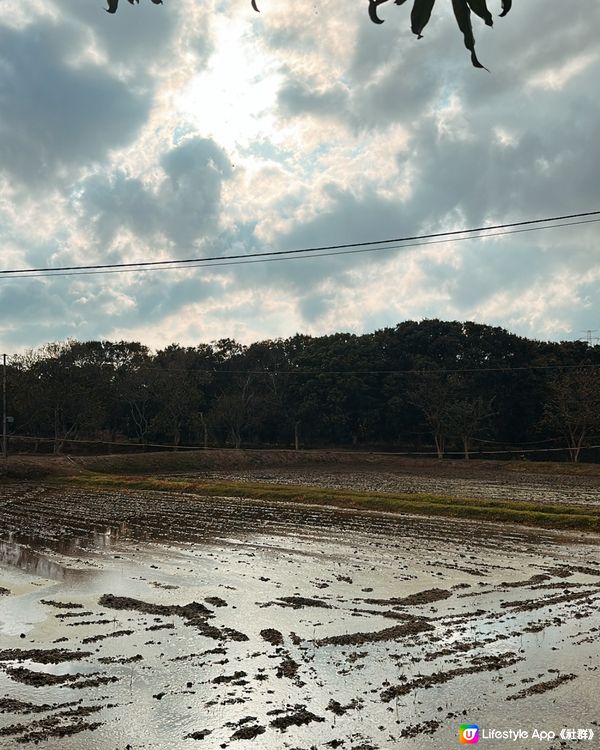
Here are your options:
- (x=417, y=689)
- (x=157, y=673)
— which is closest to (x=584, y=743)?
(x=417, y=689)

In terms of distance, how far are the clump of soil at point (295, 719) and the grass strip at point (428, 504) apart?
1300cm

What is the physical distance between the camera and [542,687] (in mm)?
5477

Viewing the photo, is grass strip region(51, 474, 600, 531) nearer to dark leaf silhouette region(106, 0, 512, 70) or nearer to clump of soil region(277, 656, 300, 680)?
clump of soil region(277, 656, 300, 680)

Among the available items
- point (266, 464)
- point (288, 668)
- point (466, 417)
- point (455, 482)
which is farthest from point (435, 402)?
point (288, 668)

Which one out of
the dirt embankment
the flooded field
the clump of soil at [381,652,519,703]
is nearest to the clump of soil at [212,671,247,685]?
the flooded field

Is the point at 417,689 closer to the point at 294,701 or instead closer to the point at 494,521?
the point at 294,701

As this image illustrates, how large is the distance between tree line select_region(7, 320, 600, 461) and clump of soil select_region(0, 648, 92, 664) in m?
39.1

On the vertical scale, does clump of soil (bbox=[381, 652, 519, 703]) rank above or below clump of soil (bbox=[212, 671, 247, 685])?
below

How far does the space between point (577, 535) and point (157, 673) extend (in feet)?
39.6

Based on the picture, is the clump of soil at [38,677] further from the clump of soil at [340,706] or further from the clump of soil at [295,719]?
the clump of soil at [340,706]

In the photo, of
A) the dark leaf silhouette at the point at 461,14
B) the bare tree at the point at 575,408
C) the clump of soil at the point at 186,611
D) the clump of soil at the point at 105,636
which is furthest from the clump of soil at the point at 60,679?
the bare tree at the point at 575,408

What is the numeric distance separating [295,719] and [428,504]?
15190 mm

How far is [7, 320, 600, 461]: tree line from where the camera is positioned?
145 feet

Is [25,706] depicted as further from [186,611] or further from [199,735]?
[186,611]
